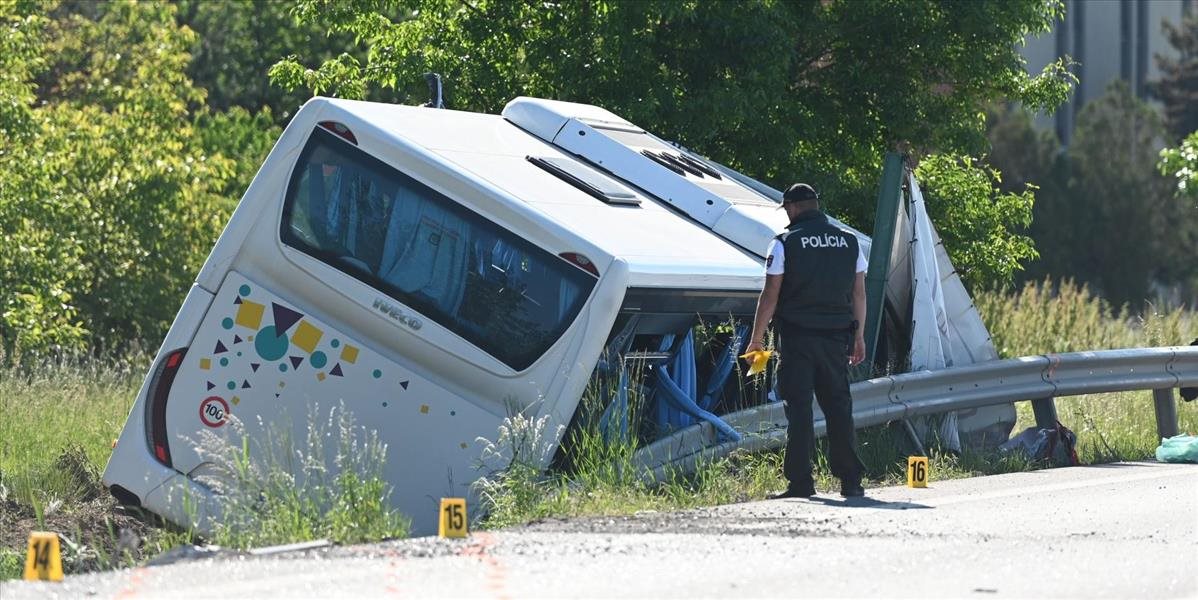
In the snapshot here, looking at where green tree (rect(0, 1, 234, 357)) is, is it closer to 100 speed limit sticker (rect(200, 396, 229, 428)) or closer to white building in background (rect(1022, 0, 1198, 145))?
100 speed limit sticker (rect(200, 396, 229, 428))

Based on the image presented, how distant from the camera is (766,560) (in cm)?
632

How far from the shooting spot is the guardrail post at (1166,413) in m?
11.4

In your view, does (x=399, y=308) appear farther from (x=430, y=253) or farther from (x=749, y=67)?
(x=749, y=67)

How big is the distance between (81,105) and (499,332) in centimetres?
2101

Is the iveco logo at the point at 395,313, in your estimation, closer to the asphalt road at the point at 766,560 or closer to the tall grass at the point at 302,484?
the tall grass at the point at 302,484

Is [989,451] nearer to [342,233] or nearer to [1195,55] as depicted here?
[342,233]

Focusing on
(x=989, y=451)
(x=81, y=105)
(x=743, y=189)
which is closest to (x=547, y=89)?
(x=743, y=189)

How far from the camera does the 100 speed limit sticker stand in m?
8.40

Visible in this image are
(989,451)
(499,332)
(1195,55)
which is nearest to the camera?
(499,332)

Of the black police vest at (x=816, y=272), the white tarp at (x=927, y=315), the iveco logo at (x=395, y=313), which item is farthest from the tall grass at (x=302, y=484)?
the white tarp at (x=927, y=315)

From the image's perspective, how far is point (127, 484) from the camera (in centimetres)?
841

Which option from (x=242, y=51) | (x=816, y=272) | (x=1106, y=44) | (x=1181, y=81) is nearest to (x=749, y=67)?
(x=816, y=272)

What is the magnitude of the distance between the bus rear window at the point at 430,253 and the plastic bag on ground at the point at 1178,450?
4581 mm

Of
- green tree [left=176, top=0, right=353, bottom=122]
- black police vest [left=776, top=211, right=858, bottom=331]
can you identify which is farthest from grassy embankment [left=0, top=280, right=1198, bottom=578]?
green tree [left=176, top=0, right=353, bottom=122]
